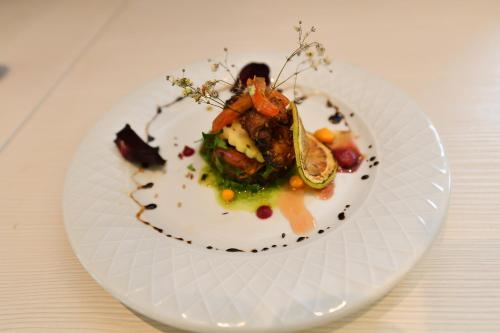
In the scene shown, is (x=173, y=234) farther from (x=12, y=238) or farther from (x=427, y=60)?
(x=427, y=60)

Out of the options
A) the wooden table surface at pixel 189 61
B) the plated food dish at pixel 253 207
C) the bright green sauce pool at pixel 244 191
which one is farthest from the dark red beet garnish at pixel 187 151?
the wooden table surface at pixel 189 61

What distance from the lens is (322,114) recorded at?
3080mm

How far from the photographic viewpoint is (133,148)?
268 cm

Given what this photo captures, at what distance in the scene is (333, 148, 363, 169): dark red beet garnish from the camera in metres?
2.62

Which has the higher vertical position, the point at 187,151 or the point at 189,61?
the point at 189,61

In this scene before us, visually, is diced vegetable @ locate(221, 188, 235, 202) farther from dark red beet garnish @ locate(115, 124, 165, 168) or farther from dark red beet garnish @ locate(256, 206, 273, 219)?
dark red beet garnish @ locate(115, 124, 165, 168)

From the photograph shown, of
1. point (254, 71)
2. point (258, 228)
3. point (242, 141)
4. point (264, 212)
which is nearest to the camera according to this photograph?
point (258, 228)

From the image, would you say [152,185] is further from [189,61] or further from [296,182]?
[189,61]

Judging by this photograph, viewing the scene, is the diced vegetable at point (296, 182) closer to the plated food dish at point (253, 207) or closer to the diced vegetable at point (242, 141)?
the plated food dish at point (253, 207)

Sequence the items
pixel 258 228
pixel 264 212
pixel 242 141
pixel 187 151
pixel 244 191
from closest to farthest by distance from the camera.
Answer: pixel 258 228
pixel 264 212
pixel 242 141
pixel 244 191
pixel 187 151

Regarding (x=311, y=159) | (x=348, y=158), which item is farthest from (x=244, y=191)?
(x=348, y=158)

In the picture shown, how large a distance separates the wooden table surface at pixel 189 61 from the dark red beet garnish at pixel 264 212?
2.75 ft

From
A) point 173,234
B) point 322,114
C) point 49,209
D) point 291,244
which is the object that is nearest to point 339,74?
point 322,114

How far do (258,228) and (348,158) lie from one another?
2.72ft
